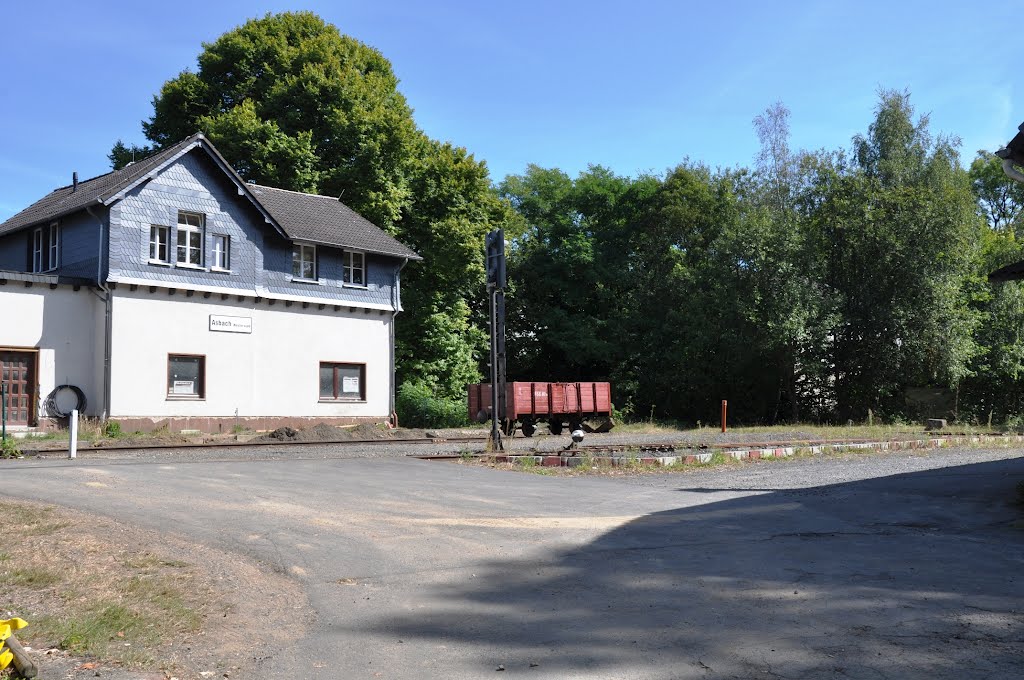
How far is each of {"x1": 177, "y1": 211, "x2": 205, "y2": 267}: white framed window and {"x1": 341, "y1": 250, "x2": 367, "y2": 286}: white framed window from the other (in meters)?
5.30

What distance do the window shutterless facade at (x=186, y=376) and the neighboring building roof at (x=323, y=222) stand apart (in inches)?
200

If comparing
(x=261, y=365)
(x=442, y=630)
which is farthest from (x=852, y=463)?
(x=261, y=365)

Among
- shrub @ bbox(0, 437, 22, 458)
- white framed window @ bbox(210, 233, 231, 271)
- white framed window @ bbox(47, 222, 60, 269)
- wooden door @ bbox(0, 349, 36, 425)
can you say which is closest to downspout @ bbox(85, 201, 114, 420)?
wooden door @ bbox(0, 349, 36, 425)

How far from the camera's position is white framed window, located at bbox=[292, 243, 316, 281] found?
102 ft

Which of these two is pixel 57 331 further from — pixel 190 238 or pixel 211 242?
pixel 211 242

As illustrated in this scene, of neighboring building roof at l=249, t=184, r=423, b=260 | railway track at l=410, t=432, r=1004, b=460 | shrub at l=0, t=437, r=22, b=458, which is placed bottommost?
railway track at l=410, t=432, r=1004, b=460

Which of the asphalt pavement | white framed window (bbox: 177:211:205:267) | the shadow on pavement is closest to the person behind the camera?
the shadow on pavement

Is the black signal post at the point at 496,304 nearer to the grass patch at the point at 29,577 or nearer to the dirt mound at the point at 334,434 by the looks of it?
the dirt mound at the point at 334,434

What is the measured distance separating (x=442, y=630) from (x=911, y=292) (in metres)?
35.9

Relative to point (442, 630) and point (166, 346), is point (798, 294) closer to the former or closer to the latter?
point (166, 346)

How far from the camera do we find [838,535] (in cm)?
1010

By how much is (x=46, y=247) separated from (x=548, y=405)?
16466 mm

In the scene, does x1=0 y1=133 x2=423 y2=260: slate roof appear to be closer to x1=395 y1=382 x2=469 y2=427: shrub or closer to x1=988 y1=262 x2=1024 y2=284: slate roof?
x1=395 y1=382 x2=469 y2=427: shrub

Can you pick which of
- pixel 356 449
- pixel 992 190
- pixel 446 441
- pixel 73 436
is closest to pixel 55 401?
pixel 73 436
